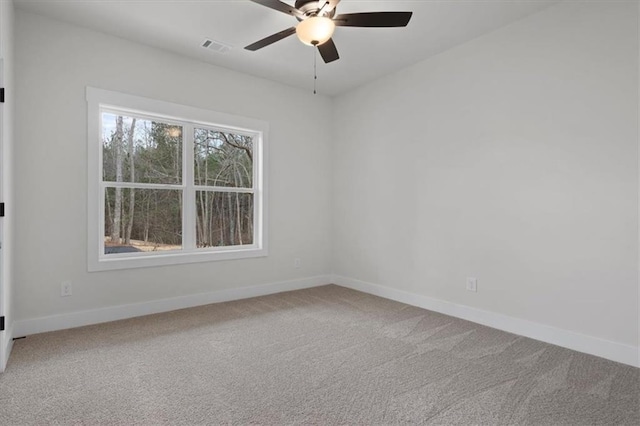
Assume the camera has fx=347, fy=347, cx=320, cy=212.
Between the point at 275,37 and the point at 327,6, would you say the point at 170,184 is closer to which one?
the point at 275,37

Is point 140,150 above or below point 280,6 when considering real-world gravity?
below

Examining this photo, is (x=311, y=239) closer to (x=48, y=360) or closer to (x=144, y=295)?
(x=144, y=295)

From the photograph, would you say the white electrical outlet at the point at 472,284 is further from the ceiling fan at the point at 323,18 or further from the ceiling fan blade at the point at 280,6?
the ceiling fan blade at the point at 280,6

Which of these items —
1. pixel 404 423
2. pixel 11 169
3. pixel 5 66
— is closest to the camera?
pixel 404 423

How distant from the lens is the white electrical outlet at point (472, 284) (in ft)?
11.5

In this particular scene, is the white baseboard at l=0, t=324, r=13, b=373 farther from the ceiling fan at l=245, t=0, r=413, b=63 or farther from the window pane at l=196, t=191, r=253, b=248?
the ceiling fan at l=245, t=0, r=413, b=63

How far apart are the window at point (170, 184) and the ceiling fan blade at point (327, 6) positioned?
2.07 m

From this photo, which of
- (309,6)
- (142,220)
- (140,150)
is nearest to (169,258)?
(142,220)

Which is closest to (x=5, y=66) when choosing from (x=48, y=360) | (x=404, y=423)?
(x=48, y=360)

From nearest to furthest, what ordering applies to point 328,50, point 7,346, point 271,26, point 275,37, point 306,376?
point 306,376 → point 7,346 → point 275,37 → point 328,50 → point 271,26

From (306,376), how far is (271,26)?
2.98 meters

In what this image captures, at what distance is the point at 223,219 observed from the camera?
436 cm

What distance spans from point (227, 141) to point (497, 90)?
10.1 ft

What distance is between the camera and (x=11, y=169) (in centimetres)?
279
